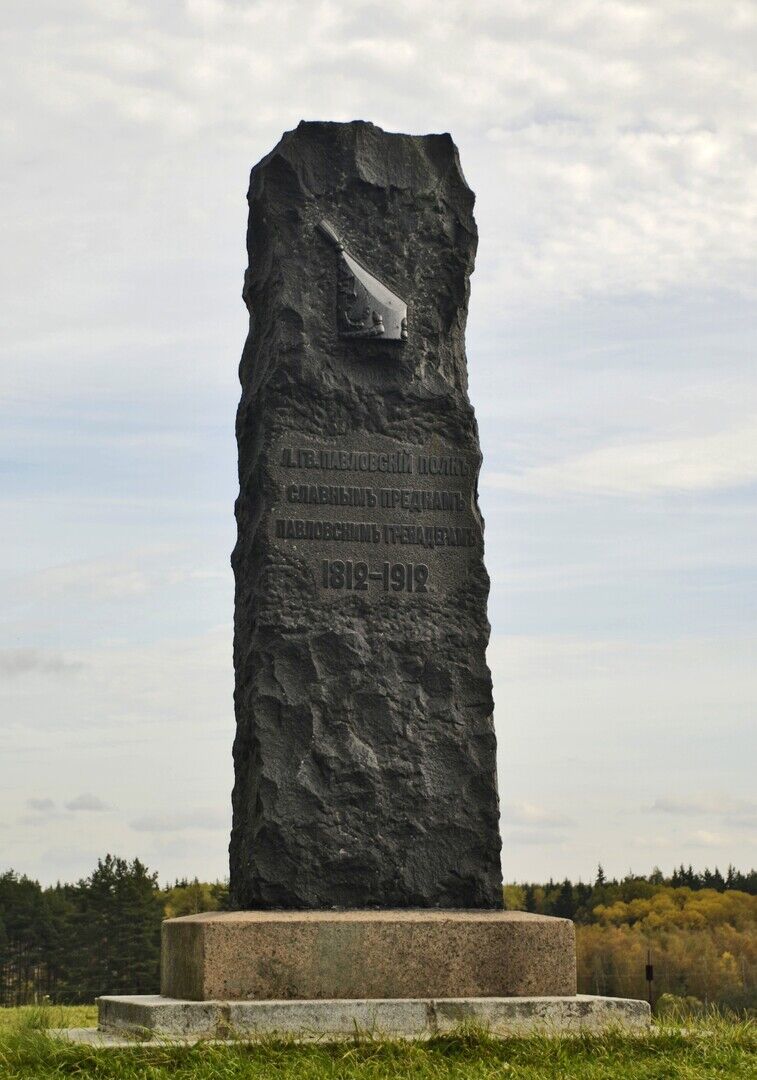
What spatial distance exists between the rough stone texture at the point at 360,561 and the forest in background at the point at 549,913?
857 cm

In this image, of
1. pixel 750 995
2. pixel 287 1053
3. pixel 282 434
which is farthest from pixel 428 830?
pixel 750 995

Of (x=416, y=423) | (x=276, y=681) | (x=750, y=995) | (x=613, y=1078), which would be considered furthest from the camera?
(x=750, y=995)

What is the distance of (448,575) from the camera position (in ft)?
28.3

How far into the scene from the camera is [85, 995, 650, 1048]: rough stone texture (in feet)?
23.5

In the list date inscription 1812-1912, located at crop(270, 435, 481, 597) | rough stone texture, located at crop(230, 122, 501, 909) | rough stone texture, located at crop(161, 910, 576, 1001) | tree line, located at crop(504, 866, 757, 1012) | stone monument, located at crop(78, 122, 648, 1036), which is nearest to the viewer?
rough stone texture, located at crop(161, 910, 576, 1001)

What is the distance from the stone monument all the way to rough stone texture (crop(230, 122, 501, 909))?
12 millimetres

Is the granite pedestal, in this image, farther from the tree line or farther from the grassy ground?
the tree line

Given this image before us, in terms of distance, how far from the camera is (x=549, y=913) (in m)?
17.6

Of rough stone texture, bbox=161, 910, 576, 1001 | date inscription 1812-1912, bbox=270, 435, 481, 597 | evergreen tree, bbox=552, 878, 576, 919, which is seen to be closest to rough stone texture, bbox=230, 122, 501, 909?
date inscription 1812-1912, bbox=270, 435, 481, 597

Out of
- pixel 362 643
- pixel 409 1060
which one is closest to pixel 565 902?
pixel 362 643

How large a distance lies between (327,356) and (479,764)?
241 centimetres

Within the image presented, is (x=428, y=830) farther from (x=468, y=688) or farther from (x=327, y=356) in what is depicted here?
(x=327, y=356)

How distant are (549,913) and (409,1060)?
36.7 ft

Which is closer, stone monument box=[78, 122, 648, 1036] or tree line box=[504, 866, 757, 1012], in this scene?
stone monument box=[78, 122, 648, 1036]
